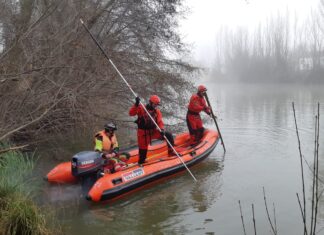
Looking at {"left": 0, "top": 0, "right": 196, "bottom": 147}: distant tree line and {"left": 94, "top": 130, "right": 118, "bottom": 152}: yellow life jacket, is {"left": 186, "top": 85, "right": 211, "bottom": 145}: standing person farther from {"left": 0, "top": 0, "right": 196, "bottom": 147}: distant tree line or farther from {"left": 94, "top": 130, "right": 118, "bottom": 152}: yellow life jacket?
{"left": 94, "top": 130, "right": 118, "bottom": 152}: yellow life jacket

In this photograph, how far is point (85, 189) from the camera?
23.2ft

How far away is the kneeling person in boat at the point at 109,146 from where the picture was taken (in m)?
7.30

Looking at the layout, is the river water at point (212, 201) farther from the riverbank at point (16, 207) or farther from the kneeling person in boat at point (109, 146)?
the riverbank at point (16, 207)

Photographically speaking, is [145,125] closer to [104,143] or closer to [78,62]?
[104,143]

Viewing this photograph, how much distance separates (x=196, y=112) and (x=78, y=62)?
2.97 m

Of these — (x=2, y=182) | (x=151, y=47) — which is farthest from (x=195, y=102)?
(x=2, y=182)

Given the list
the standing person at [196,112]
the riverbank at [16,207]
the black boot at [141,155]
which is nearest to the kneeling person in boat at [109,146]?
the black boot at [141,155]

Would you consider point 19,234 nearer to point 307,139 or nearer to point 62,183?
point 62,183

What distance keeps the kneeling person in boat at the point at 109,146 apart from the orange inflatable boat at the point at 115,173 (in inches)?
7.2

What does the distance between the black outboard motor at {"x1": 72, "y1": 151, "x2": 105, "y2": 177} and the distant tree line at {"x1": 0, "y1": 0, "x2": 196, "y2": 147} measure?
90 centimetres

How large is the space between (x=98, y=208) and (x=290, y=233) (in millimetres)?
2920

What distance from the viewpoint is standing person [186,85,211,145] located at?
387 inches

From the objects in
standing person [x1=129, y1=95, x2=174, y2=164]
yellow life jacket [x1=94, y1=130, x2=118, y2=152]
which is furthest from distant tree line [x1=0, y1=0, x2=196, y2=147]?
standing person [x1=129, y1=95, x2=174, y2=164]

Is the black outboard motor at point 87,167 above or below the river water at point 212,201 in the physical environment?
above
